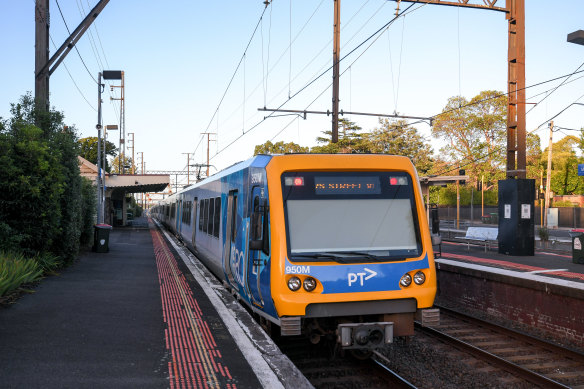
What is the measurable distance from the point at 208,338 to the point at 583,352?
19.6 ft

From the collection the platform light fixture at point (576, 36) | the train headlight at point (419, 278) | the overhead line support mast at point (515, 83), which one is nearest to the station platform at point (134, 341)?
the train headlight at point (419, 278)

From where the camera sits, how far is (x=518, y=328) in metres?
10.0

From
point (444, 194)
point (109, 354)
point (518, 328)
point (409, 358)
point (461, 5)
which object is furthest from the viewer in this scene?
point (444, 194)

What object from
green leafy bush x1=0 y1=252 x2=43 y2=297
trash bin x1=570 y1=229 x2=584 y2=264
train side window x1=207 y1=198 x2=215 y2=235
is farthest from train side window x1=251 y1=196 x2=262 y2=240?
trash bin x1=570 y1=229 x2=584 y2=264

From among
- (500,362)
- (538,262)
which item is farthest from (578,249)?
(500,362)

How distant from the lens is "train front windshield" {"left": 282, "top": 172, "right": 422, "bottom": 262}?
6.56 metres

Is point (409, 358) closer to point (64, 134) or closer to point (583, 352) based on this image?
point (583, 352)

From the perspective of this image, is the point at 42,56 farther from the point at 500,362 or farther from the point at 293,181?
the point at 500,362

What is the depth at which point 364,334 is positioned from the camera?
6.38 meters

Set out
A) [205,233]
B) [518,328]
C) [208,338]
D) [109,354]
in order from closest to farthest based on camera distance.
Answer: [109,354] < [208,338] < [518,328] < [205,233]

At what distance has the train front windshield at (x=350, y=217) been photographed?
6.56 metres

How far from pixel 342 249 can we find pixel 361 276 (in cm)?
41

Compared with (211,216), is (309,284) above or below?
below

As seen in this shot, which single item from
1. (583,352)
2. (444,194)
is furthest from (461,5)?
(444,194)
